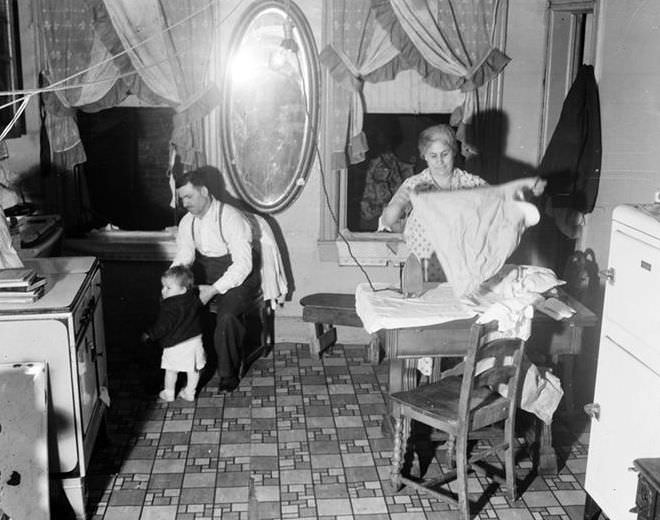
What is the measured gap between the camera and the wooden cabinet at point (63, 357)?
3912 mm

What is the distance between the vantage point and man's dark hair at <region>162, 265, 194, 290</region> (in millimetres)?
5543

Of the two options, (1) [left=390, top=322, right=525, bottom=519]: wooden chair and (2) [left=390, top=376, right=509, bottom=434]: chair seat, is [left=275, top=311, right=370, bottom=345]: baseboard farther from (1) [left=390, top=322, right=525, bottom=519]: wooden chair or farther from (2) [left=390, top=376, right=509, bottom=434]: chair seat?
(2) [left=390, top=376, right=509, bottom=434]: chair seat

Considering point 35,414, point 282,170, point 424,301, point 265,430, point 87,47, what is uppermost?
point 87,47

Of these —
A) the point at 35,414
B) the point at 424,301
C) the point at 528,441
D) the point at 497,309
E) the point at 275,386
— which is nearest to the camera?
the point at 35,414

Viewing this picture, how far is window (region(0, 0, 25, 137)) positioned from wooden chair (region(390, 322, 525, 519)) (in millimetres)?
3555

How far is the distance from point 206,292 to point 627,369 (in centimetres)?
310

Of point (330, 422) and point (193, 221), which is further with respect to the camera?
point (193, 221)

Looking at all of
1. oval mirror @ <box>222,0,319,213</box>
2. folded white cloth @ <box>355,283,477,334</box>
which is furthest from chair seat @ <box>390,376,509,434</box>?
oval mirror @ <box>222,0,319,213</box>

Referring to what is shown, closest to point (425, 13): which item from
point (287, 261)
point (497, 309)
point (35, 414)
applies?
point (287, 261)

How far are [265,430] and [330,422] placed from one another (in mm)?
432

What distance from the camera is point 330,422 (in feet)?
17.5

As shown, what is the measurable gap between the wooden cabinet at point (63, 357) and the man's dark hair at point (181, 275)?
1149 mm

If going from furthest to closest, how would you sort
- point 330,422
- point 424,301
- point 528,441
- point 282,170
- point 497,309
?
point 282,170 → point 330,422 → point 528,441 → point 424,301 → point 497,309

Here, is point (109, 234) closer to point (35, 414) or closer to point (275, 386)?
point (275, 386)
